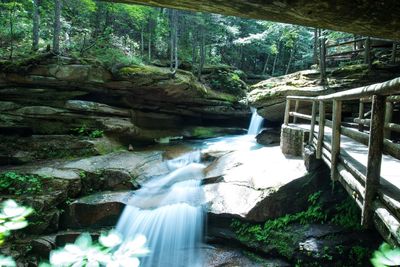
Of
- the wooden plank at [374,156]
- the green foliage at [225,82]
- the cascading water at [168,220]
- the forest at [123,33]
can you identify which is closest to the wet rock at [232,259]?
the cascading water at [168,220]

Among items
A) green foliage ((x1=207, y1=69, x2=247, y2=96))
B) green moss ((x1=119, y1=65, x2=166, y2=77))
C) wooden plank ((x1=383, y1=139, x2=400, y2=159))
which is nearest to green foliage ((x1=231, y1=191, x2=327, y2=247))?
wooden plank ((x1=383, y1=139, x2=400, y2=159))

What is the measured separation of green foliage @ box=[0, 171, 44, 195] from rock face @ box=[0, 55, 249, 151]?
356 centimetres

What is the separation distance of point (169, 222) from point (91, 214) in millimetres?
2217

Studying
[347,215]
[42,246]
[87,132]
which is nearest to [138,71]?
[87,132]

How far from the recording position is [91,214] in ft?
26.8

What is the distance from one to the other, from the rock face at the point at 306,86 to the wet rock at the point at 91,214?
7.73 meters

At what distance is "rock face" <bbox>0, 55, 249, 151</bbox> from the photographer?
11617 mm

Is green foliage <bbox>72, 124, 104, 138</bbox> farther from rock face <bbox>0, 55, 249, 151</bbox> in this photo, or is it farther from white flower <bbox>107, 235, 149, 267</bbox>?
white flower <bbox>107, 235, 149, 267</bbox>

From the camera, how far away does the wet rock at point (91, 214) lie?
814cm

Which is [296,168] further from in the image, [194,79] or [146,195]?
[194,79]

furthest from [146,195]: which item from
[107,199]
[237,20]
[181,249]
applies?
[237,20]

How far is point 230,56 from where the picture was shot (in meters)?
26.0

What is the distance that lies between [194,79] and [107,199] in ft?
28.7

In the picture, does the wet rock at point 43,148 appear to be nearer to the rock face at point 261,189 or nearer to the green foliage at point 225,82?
the rock face at point 261,189
